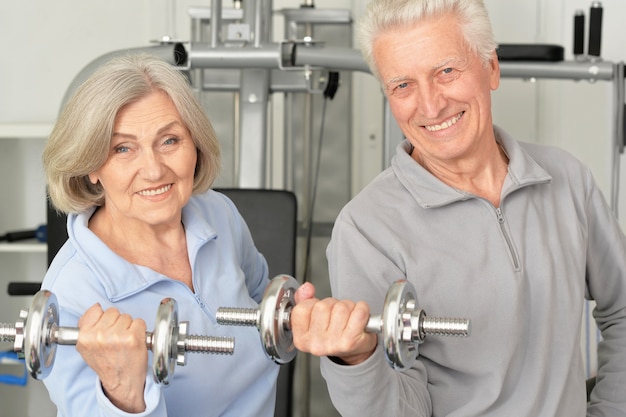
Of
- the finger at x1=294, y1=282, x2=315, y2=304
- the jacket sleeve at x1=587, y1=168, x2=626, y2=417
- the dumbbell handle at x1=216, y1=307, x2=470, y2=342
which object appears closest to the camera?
the dumbbell handle at x1=216, y1=307, x2=470, y2=342

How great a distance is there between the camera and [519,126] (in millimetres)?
3566

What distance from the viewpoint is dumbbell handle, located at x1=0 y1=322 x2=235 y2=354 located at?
48.0 inches

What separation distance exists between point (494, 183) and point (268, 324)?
1.94 ft

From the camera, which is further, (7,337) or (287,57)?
(287,57)

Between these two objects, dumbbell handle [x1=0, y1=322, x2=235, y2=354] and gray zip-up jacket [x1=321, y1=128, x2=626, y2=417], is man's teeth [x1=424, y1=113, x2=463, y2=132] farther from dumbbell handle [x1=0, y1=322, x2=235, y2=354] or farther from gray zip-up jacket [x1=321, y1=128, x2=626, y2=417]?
dumbbell handle [x1=0, y1=322, x2=235, y2=354]

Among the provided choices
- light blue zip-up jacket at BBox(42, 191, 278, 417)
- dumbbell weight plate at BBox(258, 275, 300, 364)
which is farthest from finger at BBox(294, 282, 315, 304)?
light blue zip-up jacket at BBox(42, 191, 278, 417)

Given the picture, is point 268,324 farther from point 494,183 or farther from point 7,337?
point 494,183

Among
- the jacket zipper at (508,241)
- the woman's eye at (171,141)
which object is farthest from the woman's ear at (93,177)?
the jacket zipper at (508,241)

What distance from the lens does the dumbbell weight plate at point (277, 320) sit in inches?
47.3

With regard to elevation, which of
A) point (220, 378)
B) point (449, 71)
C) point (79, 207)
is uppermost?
point (449, 71)

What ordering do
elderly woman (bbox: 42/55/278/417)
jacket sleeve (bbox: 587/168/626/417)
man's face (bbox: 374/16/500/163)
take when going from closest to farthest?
elderly woman (bbox: 42/55/278/417) < man's face (bbox: 374/16/500/163) < jacket sleeve (bbox: 587/168/626/417)

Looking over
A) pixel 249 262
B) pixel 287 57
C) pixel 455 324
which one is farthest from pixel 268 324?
pixel 287 57

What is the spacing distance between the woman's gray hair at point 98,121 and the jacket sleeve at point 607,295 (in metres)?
0.69

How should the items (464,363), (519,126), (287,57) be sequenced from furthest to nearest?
(519,126) → (287,57) → (464,363)
